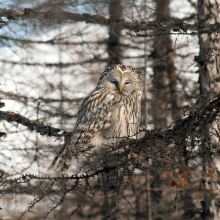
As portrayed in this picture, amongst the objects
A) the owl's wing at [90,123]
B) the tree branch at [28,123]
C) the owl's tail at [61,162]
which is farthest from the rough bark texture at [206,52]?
the tree branch at [28,123]

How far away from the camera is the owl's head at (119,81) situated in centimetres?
565

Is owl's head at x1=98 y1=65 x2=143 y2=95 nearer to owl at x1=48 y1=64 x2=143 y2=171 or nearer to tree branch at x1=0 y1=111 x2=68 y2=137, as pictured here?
owl at x1=48 y1=64 x2=143 y2=171

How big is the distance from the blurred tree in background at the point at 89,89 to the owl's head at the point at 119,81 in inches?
29.9

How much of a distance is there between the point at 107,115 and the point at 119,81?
72 cm

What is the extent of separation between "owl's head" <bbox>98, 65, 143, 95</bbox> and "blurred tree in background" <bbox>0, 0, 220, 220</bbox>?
76 centimetres

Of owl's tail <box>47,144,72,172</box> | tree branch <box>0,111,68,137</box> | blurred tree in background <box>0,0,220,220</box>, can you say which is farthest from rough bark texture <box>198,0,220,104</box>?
tree branch <box>0,111,68,137</box>

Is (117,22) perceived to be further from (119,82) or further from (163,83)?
(163,83)

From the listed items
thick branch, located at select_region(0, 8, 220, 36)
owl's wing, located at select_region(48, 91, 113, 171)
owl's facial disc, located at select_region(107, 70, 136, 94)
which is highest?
thick branch, located at select_region(0, 8, 220, 36)

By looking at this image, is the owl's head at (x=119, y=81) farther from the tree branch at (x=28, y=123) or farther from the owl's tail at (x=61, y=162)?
the owl's tail at (x=61, y=162)

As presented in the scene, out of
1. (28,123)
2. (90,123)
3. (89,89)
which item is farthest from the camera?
(89,89)

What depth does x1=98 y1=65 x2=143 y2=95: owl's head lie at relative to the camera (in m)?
5.65

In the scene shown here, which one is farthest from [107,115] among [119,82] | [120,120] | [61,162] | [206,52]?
[206,52]

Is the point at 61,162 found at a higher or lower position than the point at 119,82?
lower

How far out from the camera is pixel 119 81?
5.66 meters
